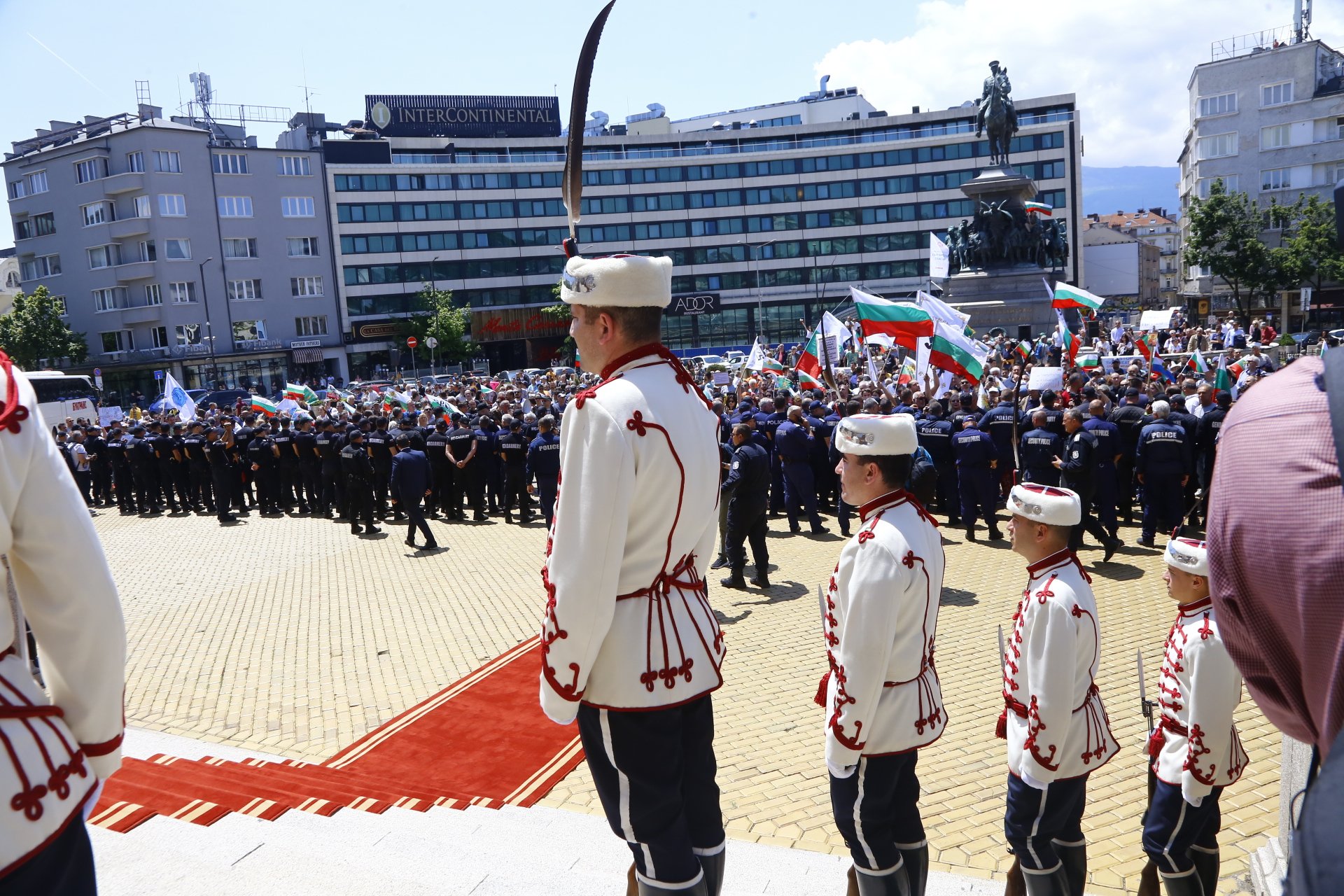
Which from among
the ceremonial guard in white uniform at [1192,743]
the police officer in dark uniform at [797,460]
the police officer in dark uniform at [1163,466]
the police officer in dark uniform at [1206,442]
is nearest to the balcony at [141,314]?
the police officer in dark uniform at [797,460]

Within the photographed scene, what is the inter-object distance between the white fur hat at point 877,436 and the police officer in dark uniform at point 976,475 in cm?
1015

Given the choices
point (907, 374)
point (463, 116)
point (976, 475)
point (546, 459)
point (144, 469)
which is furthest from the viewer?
point (463, 116)

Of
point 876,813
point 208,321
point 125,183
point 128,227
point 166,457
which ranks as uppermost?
point 125,183

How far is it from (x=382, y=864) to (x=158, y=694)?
5971 mm

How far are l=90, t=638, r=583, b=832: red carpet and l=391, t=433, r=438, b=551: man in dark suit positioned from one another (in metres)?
7.05

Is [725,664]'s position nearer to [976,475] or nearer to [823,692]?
[823,692]

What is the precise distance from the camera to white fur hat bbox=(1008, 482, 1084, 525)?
4.12 meters

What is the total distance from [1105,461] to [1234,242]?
47.3m

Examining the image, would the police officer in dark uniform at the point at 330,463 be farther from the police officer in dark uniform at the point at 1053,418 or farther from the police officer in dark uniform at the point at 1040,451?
the police officer in dark uniform at the point at 1053,418

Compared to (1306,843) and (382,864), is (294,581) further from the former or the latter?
(1306,843)

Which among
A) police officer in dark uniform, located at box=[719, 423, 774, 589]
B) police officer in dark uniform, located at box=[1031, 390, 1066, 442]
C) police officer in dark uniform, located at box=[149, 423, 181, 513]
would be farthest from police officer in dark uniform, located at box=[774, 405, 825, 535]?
police officer in dark uniform, located at box=[149, 423, 181, 513]

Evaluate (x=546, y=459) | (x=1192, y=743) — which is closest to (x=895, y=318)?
(x=546, y=459)

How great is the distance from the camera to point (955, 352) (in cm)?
1590

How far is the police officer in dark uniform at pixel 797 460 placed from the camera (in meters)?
14.7
